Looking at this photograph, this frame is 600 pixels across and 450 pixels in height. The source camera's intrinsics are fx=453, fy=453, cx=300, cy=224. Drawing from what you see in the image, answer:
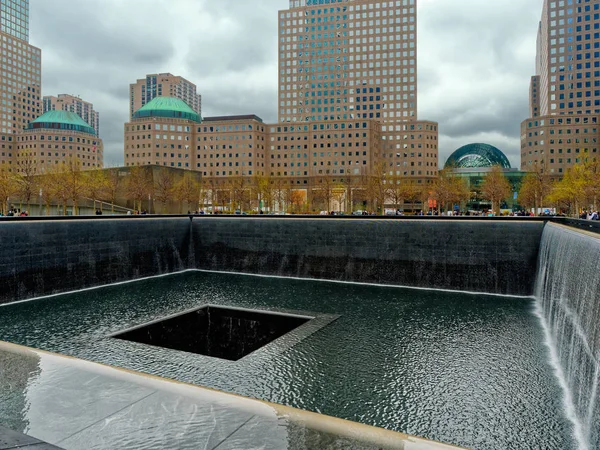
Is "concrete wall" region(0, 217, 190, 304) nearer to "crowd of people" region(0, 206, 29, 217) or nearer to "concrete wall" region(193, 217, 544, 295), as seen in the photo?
"concrete wall" region(193, 217, 544, 295)

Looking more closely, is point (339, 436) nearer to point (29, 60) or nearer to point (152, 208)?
point (152, 208)

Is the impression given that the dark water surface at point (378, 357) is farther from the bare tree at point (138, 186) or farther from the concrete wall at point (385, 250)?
the bare tree at point (138, 186)

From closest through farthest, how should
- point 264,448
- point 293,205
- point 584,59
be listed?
point 264,448 → point 293,205 → point 584,59

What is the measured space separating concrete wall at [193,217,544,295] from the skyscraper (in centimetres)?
11819

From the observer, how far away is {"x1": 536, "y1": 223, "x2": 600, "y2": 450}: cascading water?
8617 millimetres

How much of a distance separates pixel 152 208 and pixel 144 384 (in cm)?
4685

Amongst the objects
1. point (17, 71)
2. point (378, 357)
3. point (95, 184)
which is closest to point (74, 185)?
point (95, 184)

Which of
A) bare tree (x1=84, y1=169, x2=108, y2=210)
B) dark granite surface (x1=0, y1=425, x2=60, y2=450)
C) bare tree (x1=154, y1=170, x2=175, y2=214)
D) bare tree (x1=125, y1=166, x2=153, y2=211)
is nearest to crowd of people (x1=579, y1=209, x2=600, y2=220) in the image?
dark granite surface (x1=0, y1=425, x2=60, y2=450)

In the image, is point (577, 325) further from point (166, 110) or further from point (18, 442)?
point (166, 110)

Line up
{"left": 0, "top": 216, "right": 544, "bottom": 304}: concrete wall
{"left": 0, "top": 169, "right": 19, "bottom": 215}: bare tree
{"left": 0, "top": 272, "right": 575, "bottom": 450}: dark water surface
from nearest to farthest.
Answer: {"left": 0, "top": 272, "right": 575, "bottom": 450}: dark water surface, {"left": 0, "top": 216, "right": 544, "bottom": 304}: concrete wall, {"left": 0, "top": 169, "right": 19, "bottom": 215}: bare tree

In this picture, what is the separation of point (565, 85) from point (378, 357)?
140387 millimetres

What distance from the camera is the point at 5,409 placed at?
4.69 metres

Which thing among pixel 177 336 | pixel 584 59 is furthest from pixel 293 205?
pixel 584 59

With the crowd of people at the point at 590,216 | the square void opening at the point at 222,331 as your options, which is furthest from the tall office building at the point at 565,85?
the square void opening at the point at 222,331
